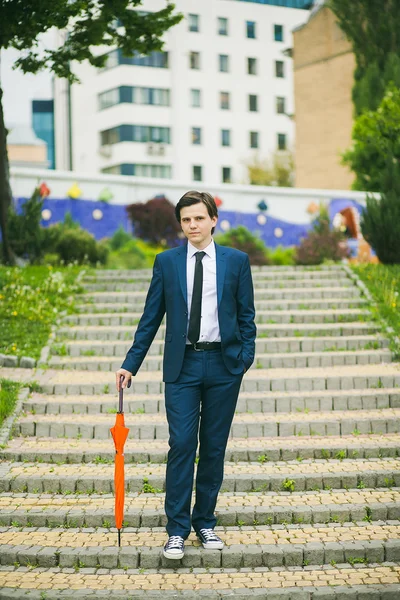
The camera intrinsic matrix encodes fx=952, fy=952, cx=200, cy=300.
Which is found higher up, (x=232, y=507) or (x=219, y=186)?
(x=219, y=186)

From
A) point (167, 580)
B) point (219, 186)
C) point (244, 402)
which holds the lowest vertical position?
point (167, 580)

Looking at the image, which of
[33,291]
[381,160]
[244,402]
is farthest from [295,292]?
[381,160]

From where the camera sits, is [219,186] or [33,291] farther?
[219,186]

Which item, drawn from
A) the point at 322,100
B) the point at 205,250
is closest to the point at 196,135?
the point at 322,100

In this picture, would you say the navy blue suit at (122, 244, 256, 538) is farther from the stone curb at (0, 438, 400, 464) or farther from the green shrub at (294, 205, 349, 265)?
the green shrub at (294, 205, 349, 265)

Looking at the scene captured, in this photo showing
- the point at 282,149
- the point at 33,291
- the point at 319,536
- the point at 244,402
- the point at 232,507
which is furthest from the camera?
the point at 282,149

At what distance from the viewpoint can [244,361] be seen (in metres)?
5.73

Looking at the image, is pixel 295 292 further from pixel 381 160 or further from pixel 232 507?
pixel 381 160

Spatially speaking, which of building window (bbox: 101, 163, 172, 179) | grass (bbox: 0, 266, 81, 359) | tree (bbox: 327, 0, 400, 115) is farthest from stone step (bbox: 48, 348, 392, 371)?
building window (bbox: 101, 163, 172, 179)

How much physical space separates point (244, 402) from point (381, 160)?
2197 centimetres

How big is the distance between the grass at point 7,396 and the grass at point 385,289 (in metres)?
4.65

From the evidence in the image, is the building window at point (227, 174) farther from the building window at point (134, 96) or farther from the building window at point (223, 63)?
the building window at point (223, 63)

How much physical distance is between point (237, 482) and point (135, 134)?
54.8 metres

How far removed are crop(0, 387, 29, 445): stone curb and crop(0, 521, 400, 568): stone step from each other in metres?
2.24
